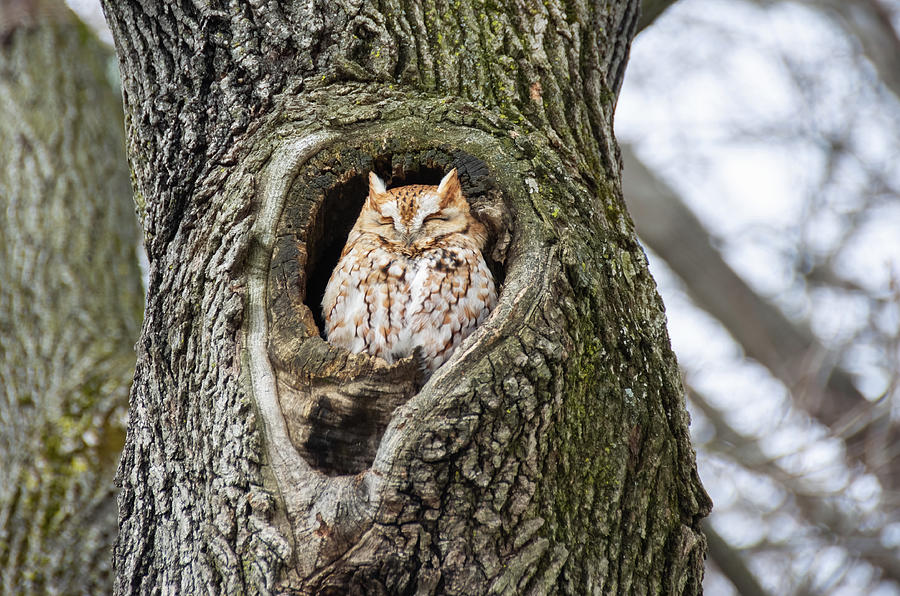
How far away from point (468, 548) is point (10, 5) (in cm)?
451

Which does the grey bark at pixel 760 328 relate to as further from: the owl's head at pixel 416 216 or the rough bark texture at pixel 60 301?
the rough bark texture at pixel 60 301

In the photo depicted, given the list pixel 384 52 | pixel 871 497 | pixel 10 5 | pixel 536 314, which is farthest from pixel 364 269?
pixel 871 497

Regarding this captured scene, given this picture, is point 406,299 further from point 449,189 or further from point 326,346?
point 326,346

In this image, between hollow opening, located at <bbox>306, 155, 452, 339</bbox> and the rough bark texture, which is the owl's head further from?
the rough bark texture

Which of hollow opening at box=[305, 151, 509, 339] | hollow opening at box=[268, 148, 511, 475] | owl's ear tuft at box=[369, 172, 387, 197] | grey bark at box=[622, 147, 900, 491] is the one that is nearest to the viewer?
hollow opening at box=[268, 148, 511, 475]

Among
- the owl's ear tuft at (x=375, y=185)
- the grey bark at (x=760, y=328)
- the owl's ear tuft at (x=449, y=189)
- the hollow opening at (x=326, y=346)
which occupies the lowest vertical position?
the hollow opening at (x=326, y=346)

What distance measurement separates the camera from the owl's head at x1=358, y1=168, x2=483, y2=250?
277 centimetres

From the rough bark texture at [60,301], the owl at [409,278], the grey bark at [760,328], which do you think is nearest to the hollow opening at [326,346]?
the owl at [409,278]

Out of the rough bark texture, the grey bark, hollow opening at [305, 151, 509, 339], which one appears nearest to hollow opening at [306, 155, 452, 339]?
hollow opening at [305, 151, 509, 339]

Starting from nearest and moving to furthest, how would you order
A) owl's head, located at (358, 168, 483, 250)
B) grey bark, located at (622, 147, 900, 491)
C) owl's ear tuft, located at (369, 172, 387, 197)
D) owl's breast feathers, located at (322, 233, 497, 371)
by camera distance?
owl's ear tuft, located at (369, 172, 387, 197) → owl's breast feathers, located at (322, 233, 497, 371) → owl's head, located at (358, 168, 483, 250) → grey bark, located at (622, 147, 900, 491)

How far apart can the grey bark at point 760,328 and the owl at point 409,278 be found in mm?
3642

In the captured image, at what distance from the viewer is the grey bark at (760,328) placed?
536 centimetres

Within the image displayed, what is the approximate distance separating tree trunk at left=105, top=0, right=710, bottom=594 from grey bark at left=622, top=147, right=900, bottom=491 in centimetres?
382

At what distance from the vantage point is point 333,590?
1.75m
